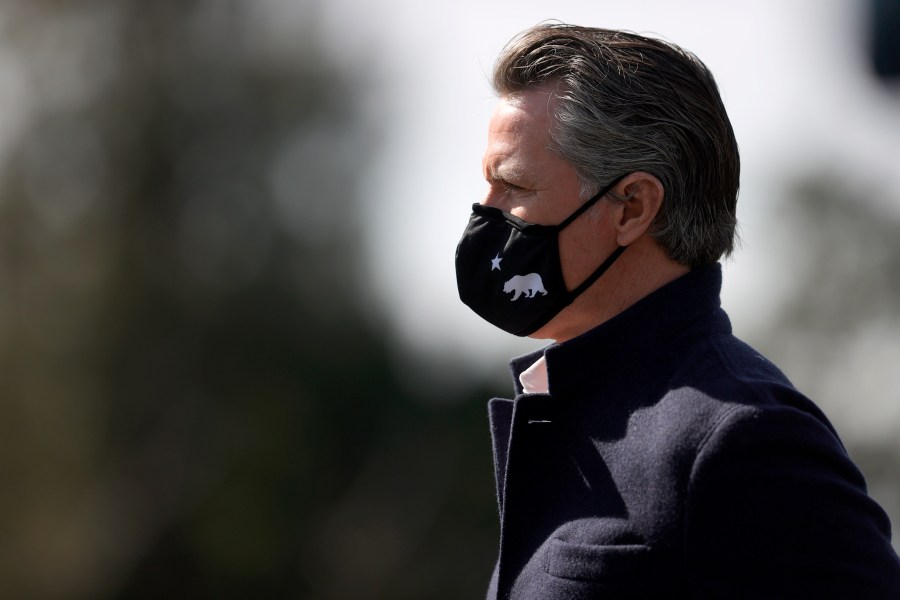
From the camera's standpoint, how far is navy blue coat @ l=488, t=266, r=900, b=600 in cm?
249

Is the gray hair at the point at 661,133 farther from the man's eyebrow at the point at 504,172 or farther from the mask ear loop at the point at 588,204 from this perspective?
the man's eyebrow at the point at 504,172

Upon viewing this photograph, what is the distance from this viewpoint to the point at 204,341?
20.8 m

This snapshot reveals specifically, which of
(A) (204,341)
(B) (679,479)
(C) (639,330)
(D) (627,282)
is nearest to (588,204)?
(D) (627,282)

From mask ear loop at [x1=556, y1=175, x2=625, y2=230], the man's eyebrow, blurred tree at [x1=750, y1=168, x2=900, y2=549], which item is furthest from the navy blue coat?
blurred tree at [x1=750, y1=168, x2=900, y2=549]

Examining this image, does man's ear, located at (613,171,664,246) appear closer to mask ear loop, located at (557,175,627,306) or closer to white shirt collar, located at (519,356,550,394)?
mask ear loop, located at (557,175,627,306)

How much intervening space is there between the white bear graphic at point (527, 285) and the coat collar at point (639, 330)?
24cm

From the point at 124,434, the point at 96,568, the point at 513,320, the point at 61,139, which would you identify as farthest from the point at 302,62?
the point at 513,320

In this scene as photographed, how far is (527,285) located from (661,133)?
0.57m

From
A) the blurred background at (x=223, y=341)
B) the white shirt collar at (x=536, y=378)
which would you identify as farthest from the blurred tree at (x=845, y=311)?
the white shirt collar at (x=536, y=378)

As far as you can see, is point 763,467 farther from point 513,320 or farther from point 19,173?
point 19,173

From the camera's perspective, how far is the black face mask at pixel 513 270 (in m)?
3.30

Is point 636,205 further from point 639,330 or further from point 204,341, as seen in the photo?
point 204,341

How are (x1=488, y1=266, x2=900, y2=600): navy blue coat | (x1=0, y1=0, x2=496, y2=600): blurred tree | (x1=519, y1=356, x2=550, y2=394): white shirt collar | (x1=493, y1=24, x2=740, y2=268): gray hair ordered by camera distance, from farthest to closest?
1. (x1=0, y1=0, x2=496, y2=600): blurred tree
2. (x1=519, y1=356, x2=550, y2=394): white shirt collar
3. (x1=493, y1=24, x2=740, y2=268): gray hair
4. (x1=488, y1=266, x2=900, y2=600): navy blue coat

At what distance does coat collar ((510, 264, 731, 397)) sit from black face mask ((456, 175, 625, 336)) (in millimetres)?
214
